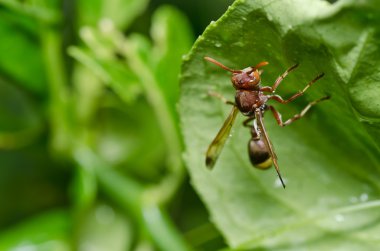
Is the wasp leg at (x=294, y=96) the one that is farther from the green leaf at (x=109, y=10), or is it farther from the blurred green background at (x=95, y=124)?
the green leaf at (x=109, y=10)

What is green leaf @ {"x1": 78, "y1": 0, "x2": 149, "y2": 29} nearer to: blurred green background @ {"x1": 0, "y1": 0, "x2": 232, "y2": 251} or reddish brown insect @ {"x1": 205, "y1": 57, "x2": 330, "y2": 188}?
blurred green background @ {"x1": 0, "y1": 0, "x2": 232, "y2": 251}

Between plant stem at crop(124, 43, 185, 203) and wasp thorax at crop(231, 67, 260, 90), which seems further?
plant stem at crop(124, 43, 185, 203)

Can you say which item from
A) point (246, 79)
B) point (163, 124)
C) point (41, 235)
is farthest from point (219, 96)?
point (41, 235)

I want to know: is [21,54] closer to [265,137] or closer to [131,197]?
[131,197]

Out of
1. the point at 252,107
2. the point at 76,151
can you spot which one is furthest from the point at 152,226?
the point at 252,107

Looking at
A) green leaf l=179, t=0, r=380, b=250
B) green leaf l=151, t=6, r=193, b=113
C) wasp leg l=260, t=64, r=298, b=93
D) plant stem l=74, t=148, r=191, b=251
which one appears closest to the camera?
green leaf l=179, t=0, r=380, b=250

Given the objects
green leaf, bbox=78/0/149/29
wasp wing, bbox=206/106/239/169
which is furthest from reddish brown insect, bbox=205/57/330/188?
green leaf, bbox=78/0/149/29

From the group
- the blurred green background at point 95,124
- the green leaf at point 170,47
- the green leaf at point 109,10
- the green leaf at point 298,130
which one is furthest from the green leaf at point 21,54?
the green leaf at point 298,130

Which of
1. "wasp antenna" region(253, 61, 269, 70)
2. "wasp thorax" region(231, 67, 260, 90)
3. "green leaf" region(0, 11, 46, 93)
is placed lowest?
"wasp antenna" region(253, 61, 269, 70)
